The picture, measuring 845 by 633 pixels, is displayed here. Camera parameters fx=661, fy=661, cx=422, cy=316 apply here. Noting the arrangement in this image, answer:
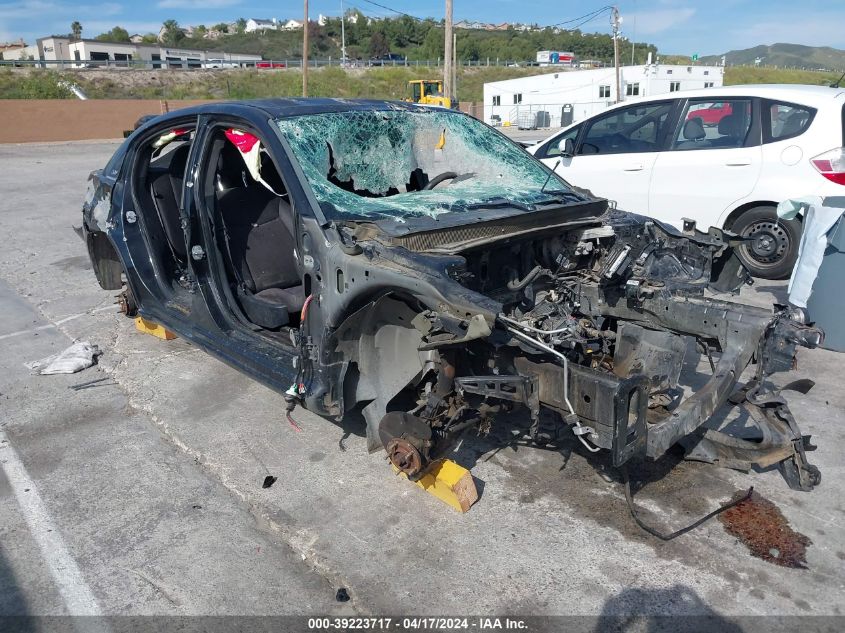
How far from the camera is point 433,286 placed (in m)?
2.62

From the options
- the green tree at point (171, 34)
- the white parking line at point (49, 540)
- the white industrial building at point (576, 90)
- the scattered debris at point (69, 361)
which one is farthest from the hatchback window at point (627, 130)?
the green tree at point (171, 34)

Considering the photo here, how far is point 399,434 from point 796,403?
9.18 feet

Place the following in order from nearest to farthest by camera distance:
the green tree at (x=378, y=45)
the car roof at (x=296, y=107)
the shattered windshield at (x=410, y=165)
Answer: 1. the shattered windshield at (x=410, y=165)
2. the car roof at (x=296, y=107)
3. the green tree at (x=378, y=45)

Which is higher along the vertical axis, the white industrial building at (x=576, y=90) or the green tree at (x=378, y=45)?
the green tree at (x=378, y=45)

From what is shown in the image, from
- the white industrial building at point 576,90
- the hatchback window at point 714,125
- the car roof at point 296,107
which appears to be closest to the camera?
the car roof at point 296,107

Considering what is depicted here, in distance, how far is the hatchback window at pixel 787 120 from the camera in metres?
6.13

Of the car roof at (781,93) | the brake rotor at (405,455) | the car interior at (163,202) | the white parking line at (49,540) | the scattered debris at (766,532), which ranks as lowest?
the white parking line at (49,540)

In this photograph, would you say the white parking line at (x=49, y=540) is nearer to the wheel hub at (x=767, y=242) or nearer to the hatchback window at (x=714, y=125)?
the wheel hub at (x=767, y=242)

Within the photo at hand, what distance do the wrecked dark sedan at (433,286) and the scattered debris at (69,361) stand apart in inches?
26.7

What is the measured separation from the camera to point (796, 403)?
4215mm

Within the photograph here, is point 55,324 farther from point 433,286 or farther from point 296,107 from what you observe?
point 433,286

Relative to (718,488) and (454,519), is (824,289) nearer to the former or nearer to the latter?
(718,488)

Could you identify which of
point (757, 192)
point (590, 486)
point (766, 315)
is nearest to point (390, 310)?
point (590, 486)

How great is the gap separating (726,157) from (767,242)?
916 millimetres
